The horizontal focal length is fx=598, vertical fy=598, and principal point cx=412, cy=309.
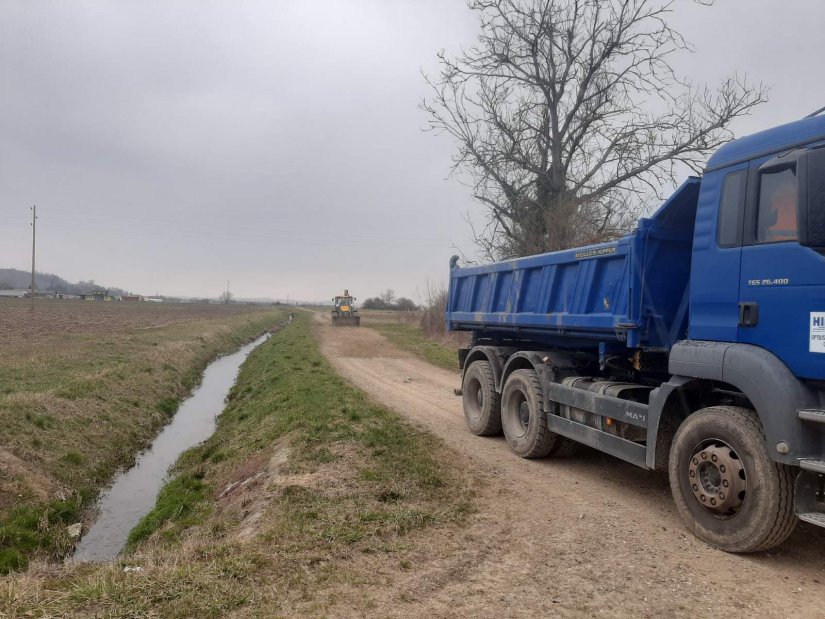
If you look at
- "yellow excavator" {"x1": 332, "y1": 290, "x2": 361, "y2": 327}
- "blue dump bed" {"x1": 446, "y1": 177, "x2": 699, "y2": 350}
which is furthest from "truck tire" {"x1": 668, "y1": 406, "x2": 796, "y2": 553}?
"yellow excavator" {"x1": 332, "y1": 290, "x2": 361, "y2": 327}

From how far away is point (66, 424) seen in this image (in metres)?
10.2

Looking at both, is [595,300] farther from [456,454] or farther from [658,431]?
[456,454]

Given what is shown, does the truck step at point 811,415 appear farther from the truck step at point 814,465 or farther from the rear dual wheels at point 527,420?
the rear dual wheels at point 527,420

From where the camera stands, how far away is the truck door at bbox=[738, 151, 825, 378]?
409cm

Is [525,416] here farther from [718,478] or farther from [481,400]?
[718,478]

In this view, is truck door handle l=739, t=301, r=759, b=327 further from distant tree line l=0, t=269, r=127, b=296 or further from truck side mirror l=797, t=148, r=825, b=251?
distant tree line l=0, t=269, r=127, b=296

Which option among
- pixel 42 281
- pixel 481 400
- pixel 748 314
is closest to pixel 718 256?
pixel 748 314

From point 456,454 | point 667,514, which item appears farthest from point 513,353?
point 667,514

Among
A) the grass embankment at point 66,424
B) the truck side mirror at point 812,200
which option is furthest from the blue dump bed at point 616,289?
the grass embankment at point 66,424

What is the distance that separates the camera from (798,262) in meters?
4.18

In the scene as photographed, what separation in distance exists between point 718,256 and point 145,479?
29.1 ft

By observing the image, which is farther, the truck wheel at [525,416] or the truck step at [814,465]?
the truck wheel at [525,416]

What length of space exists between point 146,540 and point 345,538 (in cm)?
336

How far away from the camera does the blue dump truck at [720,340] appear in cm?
407
